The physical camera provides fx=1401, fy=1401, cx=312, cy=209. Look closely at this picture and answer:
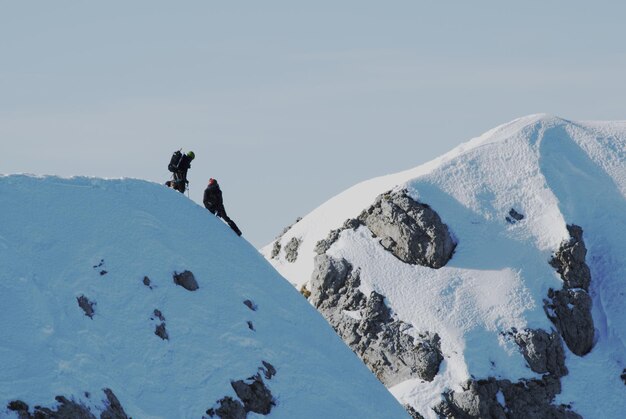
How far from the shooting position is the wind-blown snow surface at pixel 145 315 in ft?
121

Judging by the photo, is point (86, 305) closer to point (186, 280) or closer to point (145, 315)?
point (145, 315)

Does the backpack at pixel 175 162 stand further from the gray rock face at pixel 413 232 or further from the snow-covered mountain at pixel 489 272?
the gray rock face at pixel 413 232

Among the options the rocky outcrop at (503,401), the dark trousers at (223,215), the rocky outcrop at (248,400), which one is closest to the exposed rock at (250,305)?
the rocky outcrop at (248,400)

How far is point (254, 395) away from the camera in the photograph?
40469 millimetres

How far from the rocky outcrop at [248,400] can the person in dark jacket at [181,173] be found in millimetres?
12457

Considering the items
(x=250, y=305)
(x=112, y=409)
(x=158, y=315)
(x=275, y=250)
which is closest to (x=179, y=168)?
(x=250, y=305)

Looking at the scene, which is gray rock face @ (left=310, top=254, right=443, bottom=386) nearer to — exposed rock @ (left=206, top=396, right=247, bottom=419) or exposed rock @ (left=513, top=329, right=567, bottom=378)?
exposed rock @ (left=513, top=329, right=567, bottom=378)

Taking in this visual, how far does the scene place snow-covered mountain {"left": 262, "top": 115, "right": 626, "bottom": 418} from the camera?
65.1 metres

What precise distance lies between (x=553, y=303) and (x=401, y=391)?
939 cm

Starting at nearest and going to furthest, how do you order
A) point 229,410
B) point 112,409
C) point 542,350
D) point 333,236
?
point 112,409
point 229,410
point 542,350
point 333,236

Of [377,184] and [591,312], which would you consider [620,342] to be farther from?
[377,184]

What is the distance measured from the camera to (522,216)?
72.8 m

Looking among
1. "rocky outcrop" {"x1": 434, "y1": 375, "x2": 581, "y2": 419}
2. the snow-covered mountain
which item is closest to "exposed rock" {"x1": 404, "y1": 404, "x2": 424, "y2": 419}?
the snow-covered mountain

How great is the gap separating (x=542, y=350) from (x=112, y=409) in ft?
112
